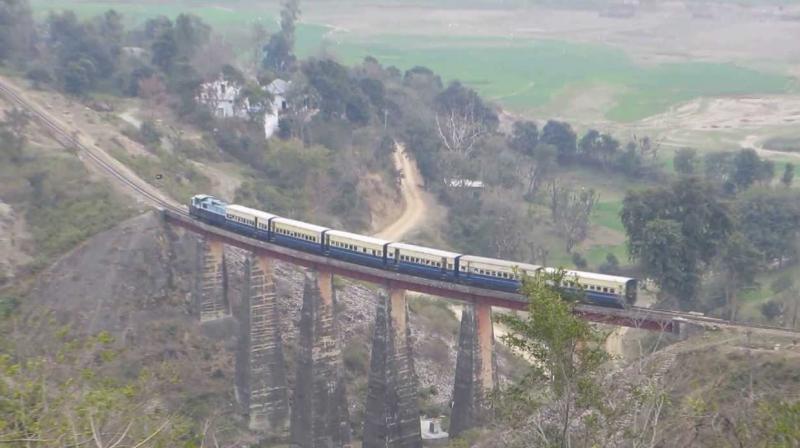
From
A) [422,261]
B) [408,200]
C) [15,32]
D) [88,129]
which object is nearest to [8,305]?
[422,261]

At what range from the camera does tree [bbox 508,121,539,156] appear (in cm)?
8331

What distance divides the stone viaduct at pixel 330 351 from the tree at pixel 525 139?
43372 millimetres

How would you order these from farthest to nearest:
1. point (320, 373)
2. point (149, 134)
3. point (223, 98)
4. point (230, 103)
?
point (223, 98)
point (230, 103)
point (149, 134)
point (320, 373)

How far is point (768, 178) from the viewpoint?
66.7 meters

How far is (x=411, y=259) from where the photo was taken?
35312mm

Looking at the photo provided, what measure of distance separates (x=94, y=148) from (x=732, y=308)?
122 feet

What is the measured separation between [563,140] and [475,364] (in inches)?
1992

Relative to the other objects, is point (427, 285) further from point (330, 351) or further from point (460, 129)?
point (460, 129)

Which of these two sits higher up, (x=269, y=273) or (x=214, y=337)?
(x=269, y=273)

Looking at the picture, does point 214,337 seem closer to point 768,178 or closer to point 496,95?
point 768,178

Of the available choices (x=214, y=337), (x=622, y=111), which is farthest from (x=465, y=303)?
(x=622, y=111)

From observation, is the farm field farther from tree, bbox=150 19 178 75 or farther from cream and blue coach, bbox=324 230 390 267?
tree, bbox=150 19 178 75

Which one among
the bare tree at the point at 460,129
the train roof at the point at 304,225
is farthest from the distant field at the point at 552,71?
the train roof at the point at 304,225

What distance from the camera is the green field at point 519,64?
9288 centimetres
